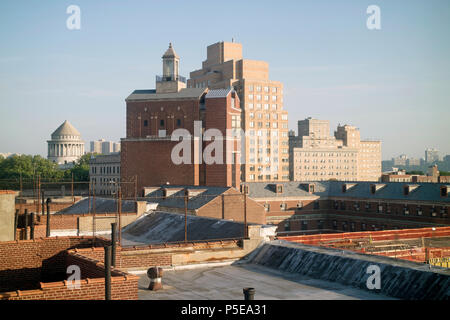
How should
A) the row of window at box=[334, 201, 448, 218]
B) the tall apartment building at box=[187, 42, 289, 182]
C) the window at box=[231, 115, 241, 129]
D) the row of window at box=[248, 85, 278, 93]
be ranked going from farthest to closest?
the row of window at box=[248, 85, 278, 93]
the tall apartment building at box=[187, 42, 289, 182]
the window at box=[231, 115, 241, 129]
the row of window at box=[334, 201, 448, 218]

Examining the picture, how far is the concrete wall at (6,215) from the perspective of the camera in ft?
83.4

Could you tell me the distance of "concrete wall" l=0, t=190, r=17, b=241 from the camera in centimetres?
2542

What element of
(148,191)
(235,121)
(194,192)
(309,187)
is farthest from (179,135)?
(309,187)

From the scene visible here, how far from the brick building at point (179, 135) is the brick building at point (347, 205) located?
726cm

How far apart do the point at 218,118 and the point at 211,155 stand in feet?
19.4

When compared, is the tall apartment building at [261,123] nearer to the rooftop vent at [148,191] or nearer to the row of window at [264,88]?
the row of window at [264,88]

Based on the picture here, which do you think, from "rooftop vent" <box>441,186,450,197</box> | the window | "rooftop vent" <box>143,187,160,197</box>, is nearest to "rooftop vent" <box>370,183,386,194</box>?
"rooftop vent" <box>441,186,450,197</box>

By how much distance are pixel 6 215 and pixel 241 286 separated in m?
13.3

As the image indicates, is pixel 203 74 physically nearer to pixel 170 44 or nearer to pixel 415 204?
pixel 170 44

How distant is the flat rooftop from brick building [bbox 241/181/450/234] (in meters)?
56.3

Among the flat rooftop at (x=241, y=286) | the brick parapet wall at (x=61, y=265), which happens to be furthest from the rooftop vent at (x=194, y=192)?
the flat rooftop at (x=241, y=286)

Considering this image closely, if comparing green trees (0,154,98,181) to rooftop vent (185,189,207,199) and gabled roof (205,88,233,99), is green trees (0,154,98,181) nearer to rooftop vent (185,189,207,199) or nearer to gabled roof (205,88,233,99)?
gabled roof (205,88,233,99)
